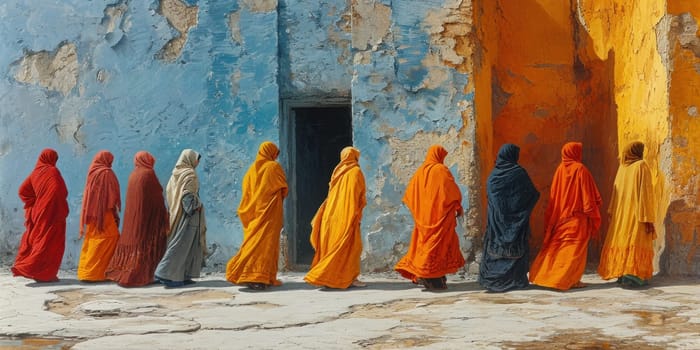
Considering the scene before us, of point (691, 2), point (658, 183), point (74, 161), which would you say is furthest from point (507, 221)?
point (74, 161)

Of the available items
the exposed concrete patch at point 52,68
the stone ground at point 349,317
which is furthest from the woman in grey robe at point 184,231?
the exposed concrete patch at point 52,68

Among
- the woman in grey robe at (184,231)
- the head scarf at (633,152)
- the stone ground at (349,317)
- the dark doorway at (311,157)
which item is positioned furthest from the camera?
the dark doorway at (311,157)

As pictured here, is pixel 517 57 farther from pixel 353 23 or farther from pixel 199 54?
pixel 199 54

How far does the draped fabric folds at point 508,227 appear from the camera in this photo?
23.8 ft

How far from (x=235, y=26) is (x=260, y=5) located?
1.19 ft

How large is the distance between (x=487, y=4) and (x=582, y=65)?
1.30 meters

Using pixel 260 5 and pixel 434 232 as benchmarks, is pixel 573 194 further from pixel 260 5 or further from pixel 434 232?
pixel 260 5

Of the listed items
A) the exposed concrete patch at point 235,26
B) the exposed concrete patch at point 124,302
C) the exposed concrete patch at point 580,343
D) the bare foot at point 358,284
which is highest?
the exposed concrete patch at point 235,26

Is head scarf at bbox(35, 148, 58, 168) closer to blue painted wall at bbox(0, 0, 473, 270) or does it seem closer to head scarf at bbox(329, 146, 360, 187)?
blue painted wall at bbox(0, 0, 473, 270)

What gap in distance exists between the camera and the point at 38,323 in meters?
5.98

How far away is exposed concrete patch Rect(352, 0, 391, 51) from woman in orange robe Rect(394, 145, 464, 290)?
1.95 m

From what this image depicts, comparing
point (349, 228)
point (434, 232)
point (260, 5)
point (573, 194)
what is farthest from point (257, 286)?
point (260, 5)

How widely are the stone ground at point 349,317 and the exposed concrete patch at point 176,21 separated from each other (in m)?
2.78

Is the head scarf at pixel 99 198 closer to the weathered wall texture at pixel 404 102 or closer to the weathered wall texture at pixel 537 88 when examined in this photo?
the weathered wall texture at pixel 404 102
